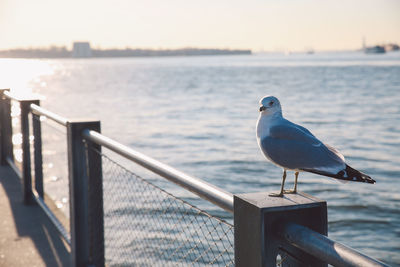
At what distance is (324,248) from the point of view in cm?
167

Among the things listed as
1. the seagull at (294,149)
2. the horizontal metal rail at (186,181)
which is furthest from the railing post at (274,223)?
the horizontal metal rail at (186,181)

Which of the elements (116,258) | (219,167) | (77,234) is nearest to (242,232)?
(77,234)

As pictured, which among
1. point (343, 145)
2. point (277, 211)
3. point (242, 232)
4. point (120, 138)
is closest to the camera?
point (277, 211)

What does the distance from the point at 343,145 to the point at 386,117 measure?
31.9ft

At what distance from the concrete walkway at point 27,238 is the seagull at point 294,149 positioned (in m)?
2.72

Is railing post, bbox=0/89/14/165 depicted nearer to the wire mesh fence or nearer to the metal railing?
the wire mesh fence

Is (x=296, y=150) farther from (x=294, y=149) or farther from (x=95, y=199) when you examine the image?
(x=95, y=199)

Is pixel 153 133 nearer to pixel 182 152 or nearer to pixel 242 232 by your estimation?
pixel 182 152

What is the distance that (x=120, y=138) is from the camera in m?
20.7

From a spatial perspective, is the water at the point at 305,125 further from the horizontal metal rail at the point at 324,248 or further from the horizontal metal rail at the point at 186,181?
the horizontal metal rail at the point at 324,248

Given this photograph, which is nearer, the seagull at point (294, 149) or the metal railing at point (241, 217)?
the metal railing at point (241, 217)

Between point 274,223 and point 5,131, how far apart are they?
23.7ft

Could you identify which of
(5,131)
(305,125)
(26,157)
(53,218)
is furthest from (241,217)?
(305,125)

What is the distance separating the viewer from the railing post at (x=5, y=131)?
8.09 m
